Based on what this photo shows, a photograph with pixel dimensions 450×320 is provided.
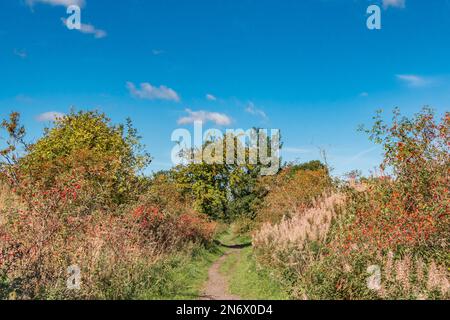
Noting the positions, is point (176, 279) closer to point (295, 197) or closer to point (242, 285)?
point (242, 285)

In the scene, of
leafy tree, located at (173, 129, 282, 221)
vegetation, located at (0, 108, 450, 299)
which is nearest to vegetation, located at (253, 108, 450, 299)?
vegetation, located at (0, 108, 450, 299)

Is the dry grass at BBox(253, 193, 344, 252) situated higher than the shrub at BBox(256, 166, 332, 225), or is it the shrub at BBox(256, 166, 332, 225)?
the shrub at BBox(256, 166, 332, 225)

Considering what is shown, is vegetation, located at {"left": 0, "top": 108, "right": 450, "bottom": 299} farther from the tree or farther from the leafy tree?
the leafy tree

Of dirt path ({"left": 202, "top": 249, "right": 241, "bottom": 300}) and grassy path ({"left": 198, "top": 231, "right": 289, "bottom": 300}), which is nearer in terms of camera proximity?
grassy path ({"left": 198, "top": 231, "right": 289, "bottom": 300})

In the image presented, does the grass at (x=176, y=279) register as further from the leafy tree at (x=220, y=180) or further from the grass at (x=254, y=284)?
the leafy tree at (x=220, y=180)

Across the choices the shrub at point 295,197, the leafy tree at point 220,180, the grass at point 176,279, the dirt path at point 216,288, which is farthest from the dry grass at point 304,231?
the leafy tree at point 220,180

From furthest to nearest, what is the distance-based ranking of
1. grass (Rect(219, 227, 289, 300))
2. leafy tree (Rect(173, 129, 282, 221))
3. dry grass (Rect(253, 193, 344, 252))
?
1. leafy tree (Rect(173, 129, 282, 221))
2. dry grass (Rect(253, 193, 344, 252))
3. grass (Rect(219, 227, 289, 300))

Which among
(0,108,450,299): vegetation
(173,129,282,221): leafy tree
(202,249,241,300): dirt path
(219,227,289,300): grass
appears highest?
(173,129,282,221): leafy tree

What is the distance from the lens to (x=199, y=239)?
70.2ft

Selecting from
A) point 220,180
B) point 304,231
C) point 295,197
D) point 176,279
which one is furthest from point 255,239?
point 220,180

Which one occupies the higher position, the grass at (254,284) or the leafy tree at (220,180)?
the leafy tree at (220,180)

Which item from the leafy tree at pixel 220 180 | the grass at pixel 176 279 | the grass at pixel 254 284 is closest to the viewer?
the grass at pixel 176 279
